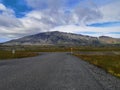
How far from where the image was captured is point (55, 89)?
1024cm

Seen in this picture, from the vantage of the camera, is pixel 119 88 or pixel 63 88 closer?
pixel 63 88

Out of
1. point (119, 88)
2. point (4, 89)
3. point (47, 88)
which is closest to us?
point (4, 89)

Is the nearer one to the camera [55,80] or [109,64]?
[55,80]

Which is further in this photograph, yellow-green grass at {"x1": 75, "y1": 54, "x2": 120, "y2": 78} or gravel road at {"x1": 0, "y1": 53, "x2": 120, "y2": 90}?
yellow-green grass at {"x1": 75, "y1": 54, "x2": 120, "y2": 78}

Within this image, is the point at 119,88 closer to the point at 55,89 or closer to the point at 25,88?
the point at 55,89

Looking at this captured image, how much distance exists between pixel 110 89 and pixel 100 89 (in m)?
0.53

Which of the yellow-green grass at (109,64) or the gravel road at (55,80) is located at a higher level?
the gravel road at (55,80)

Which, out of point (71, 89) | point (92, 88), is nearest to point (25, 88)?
point (71, 89)

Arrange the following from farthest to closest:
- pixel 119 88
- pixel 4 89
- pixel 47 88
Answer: pixel 119 88
pixel 47 88
pixel 4 89

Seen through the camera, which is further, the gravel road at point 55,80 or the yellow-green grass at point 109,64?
the yellow-green grass at point 109,64

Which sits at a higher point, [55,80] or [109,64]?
[55,80]

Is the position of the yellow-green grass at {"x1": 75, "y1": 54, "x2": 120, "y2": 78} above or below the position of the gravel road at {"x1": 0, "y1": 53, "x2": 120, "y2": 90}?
below

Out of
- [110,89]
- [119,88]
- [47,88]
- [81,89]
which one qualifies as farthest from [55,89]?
[119,88]

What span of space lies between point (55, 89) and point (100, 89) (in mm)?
2151
